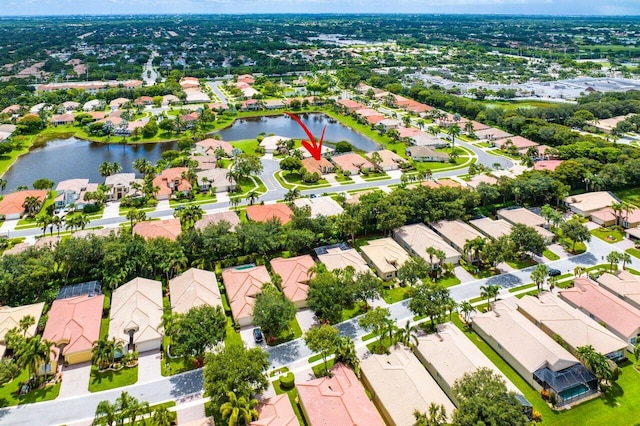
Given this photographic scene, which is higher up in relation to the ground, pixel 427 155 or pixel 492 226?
pixel 492 226

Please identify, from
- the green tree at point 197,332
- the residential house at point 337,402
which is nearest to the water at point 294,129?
the green tree at point 197,332

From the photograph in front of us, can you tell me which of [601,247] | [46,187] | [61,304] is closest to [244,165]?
[46,187]

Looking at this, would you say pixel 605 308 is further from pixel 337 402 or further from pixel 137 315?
pixel 137 315

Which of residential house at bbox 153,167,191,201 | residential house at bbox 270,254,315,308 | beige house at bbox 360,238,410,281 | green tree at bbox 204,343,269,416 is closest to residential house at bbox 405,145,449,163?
beige house at bbox 360,238,410,281

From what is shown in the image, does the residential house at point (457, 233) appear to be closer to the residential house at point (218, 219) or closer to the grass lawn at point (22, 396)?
A: the residential house at point (218, 219)

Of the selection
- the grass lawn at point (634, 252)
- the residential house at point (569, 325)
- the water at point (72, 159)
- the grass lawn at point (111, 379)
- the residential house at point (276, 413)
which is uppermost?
the residential house at point (276, 413)

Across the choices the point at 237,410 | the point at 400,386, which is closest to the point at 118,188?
the point at 237,410
